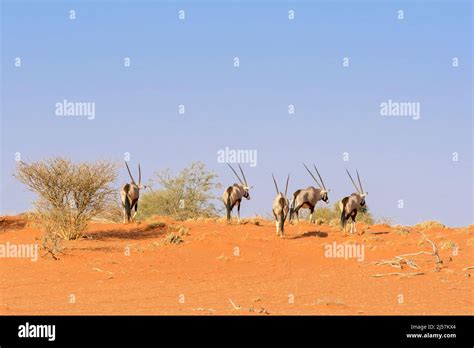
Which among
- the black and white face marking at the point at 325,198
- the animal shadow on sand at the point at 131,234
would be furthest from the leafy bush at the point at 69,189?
the black and white face marking at the point at 325,198

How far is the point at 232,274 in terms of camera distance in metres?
18.7

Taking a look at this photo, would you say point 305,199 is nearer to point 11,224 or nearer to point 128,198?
point 128,198

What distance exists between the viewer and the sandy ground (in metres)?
13.8

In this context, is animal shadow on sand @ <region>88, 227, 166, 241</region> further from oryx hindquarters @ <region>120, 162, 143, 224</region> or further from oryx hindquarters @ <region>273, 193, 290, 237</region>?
oryx hindquarters @ <region>273, 193, 290, 237</region>

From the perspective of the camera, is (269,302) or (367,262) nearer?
(269,302)

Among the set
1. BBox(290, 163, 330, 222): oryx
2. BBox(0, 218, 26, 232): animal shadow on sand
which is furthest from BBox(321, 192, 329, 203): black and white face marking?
BBox(0, 218, 26, 232): animal shadow on sand

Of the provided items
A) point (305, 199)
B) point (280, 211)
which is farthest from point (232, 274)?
point (305, 199)

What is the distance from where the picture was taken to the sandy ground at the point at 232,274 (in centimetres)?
1376

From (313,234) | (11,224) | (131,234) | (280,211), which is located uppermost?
(280,211)
